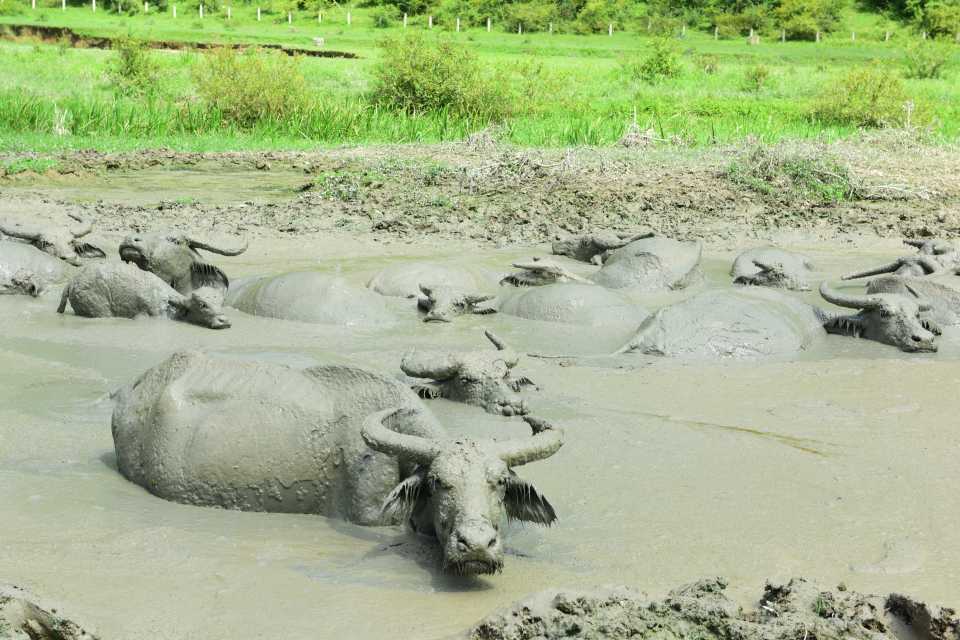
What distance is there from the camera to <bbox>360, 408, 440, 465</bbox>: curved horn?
4.19m

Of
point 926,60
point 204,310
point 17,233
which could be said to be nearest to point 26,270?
point 17,233

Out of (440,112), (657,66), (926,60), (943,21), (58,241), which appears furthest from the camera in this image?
(943,21)

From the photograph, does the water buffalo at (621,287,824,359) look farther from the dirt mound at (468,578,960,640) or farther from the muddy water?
the dirt mound at (468,578,960,640)

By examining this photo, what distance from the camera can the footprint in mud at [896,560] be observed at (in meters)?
4.19

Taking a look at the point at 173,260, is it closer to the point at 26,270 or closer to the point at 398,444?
the point at 26,270

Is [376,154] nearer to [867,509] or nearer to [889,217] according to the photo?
[889,217]

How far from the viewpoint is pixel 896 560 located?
4.27 metres

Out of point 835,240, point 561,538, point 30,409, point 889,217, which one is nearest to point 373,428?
point 561,538

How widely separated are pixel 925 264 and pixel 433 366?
5365mm

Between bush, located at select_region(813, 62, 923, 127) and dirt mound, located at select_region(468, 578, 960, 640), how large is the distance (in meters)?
17.5

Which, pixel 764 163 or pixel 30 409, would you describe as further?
pixel 764 163

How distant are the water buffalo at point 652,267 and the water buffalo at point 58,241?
4453mm

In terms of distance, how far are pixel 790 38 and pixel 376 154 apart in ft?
151

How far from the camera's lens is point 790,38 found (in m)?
57.1
